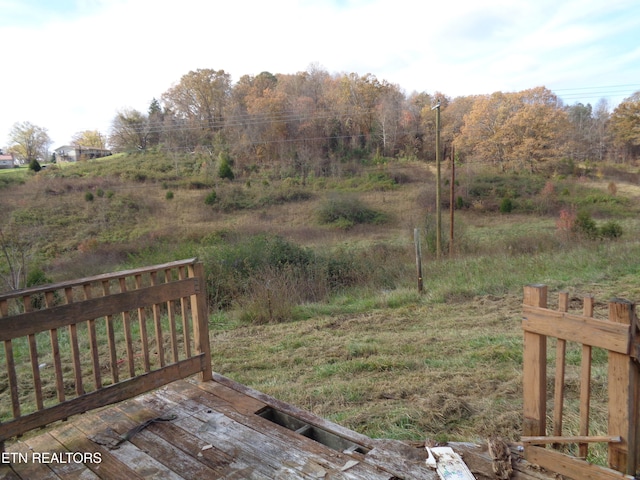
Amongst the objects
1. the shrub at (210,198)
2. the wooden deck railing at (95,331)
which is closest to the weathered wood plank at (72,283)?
the wooden deck railing at (95,331)

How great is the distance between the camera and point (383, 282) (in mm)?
11586

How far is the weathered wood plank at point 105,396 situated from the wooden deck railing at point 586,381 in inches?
94.8

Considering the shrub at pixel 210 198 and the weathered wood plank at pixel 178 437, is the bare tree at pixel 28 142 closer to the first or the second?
the shrub at pixel 210 198

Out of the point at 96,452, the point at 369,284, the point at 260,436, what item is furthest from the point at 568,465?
the point at 369,284

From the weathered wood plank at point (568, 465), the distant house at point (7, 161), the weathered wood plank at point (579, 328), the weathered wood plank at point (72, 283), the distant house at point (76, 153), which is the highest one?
the distant house at point (76, 153)

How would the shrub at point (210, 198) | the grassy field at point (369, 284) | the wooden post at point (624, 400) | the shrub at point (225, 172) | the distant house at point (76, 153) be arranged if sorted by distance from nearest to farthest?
the wooden post at point (624, 400) → the grassy field at point (369, 284) → the shrub at point (210, 198) → the shrub at point (225, 172) → the distant house at point (76, 153)

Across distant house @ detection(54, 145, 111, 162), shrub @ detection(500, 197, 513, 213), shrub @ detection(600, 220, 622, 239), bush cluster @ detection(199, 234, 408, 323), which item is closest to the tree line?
distant house @ detection(54, 145, 111, 162)

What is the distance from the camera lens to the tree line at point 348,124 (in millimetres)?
39950

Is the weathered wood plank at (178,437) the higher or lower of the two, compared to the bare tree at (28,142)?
lower

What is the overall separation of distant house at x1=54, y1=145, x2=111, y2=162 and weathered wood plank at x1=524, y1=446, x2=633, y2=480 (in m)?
57.7

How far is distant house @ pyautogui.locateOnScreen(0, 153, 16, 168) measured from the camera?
50062 mm

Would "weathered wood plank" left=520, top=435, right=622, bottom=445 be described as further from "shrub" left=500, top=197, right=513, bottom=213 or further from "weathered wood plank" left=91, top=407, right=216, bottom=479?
"shrub" left=500, top=197, right=513, bottom=213

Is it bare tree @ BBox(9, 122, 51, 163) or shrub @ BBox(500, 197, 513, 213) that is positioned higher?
bare tree @ BBox(9, 122, 51, 163)

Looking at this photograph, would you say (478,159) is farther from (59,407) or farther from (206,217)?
(59,407)
